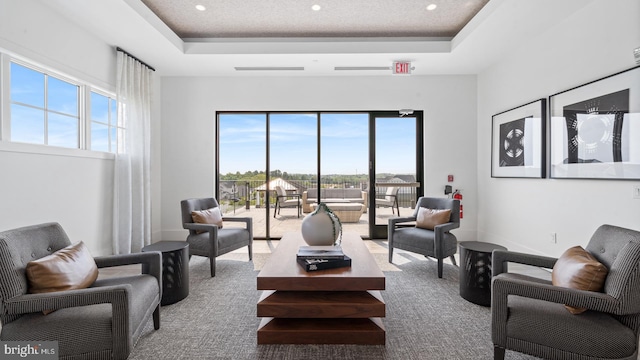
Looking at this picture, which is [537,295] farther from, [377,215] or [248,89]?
[248,89]

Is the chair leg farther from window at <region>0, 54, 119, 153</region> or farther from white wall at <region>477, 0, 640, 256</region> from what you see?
white wall at <region>477, 0, 640, 256</region>

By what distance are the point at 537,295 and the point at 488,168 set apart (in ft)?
11.9

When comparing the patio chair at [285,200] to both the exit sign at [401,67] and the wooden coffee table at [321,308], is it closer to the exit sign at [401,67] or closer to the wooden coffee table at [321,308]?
the exit sign at [401,67]

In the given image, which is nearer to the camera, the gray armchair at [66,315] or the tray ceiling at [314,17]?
the gray armchair at [66,315]

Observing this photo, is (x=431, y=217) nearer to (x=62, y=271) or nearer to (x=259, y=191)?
(x=259, y=191)

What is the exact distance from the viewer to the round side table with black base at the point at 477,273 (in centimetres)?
260

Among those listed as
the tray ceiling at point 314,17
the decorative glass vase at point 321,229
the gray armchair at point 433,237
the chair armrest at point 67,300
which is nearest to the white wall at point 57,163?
the tray ceiling at point 314,17

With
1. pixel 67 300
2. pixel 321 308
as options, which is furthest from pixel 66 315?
pixel 321 308

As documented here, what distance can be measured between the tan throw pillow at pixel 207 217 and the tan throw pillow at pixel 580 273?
3.34 m

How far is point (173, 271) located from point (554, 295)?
2.75m

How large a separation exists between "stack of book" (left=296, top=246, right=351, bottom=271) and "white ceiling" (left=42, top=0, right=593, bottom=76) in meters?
2.85

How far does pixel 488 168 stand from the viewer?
4.80m

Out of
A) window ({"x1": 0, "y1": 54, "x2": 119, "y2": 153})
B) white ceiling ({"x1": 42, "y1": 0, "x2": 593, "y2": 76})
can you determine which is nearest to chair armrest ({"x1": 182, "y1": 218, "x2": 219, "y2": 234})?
window ({"x1": 0, "y1": 54, "x2": 119, "y2": 153})

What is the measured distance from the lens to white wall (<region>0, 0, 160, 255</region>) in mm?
2670
